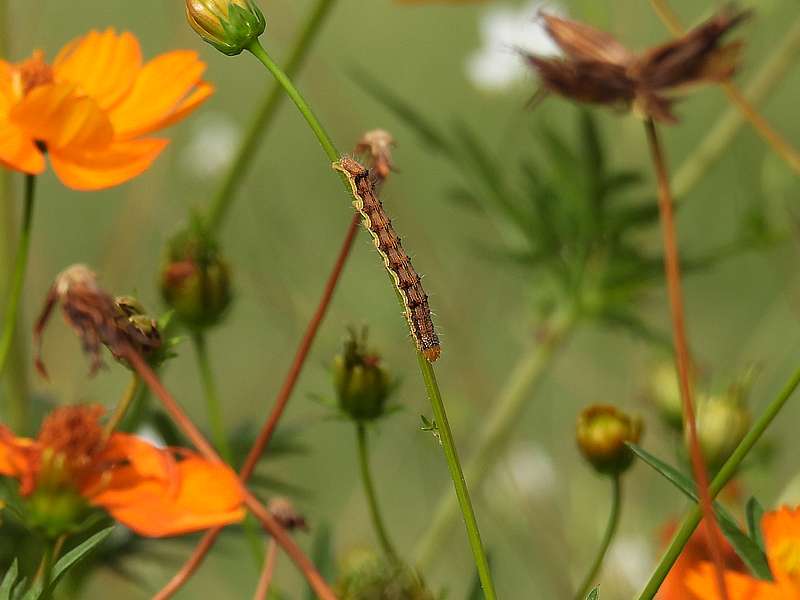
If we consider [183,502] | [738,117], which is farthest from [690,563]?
[738,117]

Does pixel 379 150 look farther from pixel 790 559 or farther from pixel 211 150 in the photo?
pixel 211 150

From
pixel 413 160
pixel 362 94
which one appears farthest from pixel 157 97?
pixel 362 94

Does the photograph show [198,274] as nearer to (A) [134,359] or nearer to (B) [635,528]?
(A) [134,359]

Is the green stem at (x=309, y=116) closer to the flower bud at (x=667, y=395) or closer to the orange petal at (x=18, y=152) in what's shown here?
the orange petal at (x=18, y=152)

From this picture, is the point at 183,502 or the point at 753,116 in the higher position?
the point at 753,116

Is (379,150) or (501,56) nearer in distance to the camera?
(379,150)

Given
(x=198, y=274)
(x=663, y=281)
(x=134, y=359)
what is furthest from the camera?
(x=663, y=281)

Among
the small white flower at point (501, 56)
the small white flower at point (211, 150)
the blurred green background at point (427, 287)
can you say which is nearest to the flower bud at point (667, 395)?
the blurred green background at point (427, 287)
